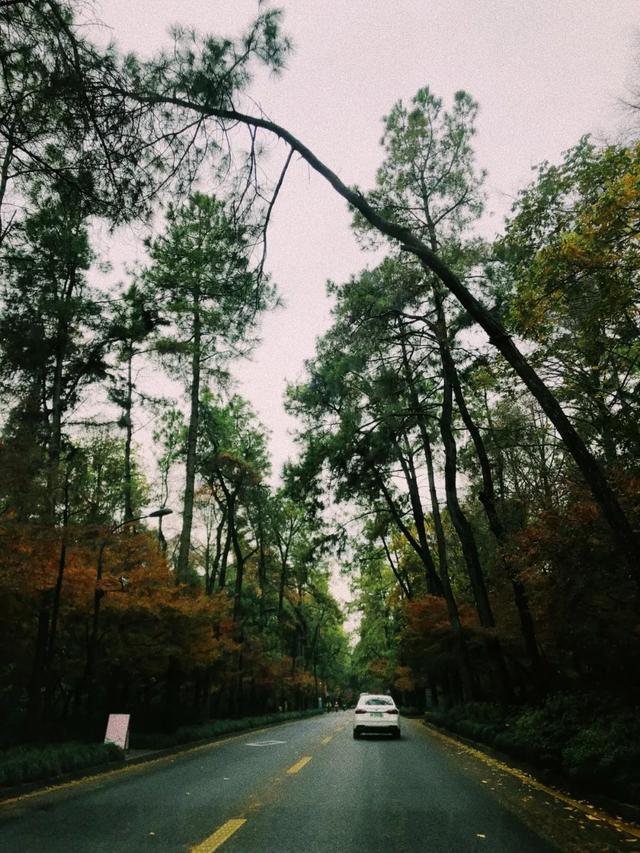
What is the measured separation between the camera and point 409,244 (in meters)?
8.53

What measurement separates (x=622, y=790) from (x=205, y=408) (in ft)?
76.9

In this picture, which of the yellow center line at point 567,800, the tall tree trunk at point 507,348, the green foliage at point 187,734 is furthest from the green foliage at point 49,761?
the tall tree trunk at point 507,348

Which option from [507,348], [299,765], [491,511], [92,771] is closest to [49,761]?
[92,771]

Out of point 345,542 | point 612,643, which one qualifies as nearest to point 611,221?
point 612,643

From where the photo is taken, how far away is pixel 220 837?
5.52 metres

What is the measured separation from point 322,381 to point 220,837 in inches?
647

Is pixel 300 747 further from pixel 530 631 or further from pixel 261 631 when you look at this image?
pixel 261 631

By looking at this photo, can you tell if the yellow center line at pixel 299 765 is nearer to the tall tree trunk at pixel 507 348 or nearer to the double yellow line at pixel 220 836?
the double yellow line at pixel 220 836

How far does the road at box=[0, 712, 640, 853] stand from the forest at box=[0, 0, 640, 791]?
1676 millimetres

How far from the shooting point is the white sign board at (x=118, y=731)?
45.0ft

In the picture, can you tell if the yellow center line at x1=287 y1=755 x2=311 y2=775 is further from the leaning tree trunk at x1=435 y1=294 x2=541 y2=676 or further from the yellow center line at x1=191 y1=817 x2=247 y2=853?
the leaning tree trunk at x1=435 y1=294 x2=541 y2=676

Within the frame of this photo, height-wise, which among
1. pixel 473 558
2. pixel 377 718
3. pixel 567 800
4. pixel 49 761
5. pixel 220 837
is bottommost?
pixel 567 800

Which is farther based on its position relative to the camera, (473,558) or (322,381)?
(322,381)

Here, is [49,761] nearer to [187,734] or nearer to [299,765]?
[299,765]
